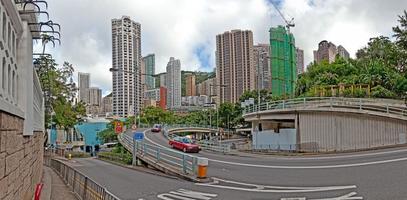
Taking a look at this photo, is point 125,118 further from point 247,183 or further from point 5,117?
point 5,117

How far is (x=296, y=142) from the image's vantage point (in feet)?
139

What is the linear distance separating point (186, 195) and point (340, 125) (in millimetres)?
22952

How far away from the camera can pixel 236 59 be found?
11062 centimetres

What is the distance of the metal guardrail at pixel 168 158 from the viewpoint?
947 inches

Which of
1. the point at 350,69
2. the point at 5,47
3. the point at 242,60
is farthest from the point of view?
the point at 242,60

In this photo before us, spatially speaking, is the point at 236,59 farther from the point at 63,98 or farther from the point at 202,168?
the point at 202,168

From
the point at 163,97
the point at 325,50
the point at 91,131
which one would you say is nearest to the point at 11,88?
the point at 91,131

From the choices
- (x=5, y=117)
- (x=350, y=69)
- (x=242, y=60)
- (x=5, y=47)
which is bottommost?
Answer: (x=5, y=117)

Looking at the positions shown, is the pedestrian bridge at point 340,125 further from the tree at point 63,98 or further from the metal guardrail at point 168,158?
the tree at point 63,98

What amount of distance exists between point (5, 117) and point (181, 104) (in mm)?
143823

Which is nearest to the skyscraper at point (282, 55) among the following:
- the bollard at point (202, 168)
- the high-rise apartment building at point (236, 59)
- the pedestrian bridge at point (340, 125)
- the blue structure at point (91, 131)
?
the high-rise apartment building at point (236, 59)

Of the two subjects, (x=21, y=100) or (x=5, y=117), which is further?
(x=21, y=100)

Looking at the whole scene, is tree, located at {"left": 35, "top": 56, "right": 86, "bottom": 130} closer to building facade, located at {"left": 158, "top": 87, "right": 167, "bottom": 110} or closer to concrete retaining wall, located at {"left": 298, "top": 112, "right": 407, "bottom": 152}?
concrete retaining wall, located at {"left": 298, "top": 112, "right": 407, "bottom": 152}

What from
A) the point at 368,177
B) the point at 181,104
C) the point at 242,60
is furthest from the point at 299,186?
the point at 181,104
